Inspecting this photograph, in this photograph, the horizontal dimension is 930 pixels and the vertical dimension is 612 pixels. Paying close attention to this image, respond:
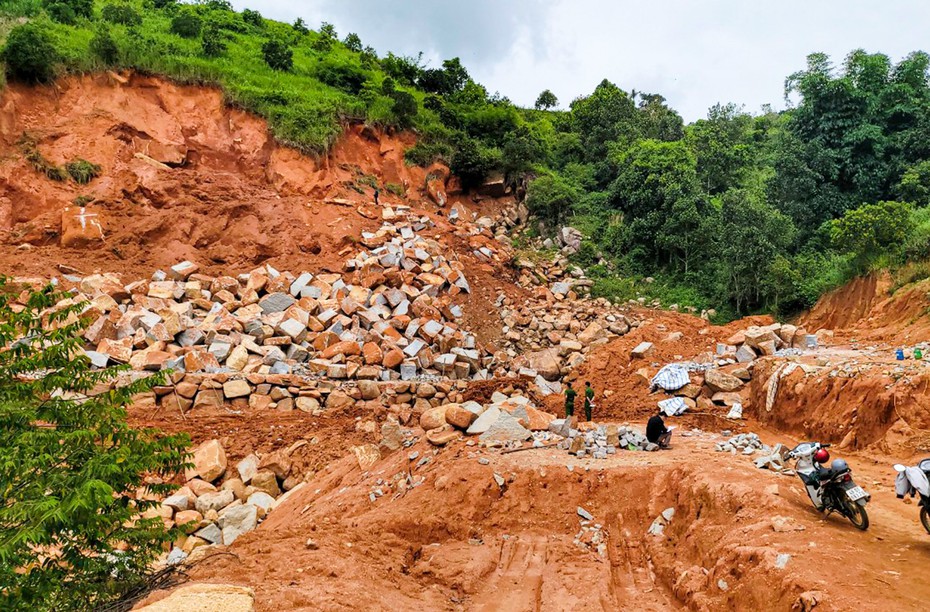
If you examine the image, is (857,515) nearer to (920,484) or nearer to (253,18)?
(920,484)

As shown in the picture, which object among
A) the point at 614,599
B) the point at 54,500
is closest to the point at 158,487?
the point at 54,500

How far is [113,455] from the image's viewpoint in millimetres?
3688

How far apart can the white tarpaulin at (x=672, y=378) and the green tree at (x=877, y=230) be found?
7149mm

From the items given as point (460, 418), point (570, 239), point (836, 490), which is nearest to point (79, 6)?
point (570, 239)

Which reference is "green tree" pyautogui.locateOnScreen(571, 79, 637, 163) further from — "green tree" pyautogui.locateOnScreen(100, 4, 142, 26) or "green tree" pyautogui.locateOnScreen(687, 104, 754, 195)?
"green tree" pyautogui.locateOnScreen(100, 4, 142, 26)

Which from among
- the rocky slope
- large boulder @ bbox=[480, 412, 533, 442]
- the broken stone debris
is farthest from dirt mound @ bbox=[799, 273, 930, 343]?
the broken stone debris

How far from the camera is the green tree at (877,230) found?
14.7 metres

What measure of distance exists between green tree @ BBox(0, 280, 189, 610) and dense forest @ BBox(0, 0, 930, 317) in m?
17.7

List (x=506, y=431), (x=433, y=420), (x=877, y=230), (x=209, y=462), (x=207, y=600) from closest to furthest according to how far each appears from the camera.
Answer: (x=207, y=600) → (x=506, y=431) → (x=433, y=420) → (x=209, y=462) → (x=877, y=230)

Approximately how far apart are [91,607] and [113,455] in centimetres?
108

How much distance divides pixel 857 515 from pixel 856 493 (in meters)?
0.31

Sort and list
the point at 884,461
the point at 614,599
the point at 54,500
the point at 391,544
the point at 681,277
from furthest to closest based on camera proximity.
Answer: the point at 681,277 → the point at 884,461 → the point at 391,544 → the point at 614,599 → the point at 54,500

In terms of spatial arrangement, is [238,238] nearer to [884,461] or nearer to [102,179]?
[102,179]

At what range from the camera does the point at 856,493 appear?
4.68 metres
